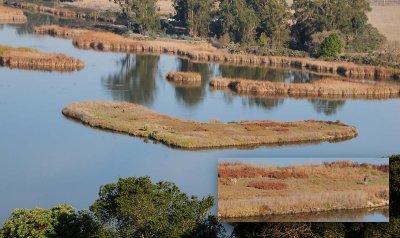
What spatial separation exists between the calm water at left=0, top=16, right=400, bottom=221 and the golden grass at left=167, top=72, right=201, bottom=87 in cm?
65

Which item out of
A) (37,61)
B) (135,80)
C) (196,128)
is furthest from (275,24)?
(196,128)

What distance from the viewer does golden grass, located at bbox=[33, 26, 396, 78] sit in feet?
184

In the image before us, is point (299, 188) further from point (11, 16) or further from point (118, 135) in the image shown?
point (11, 16)

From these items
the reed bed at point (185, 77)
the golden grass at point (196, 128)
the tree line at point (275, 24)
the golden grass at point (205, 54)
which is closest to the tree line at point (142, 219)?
the golden grass at point (196, 128)

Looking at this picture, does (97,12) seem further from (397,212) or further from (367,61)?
(397,212)

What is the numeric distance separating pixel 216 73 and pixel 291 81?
528 cm

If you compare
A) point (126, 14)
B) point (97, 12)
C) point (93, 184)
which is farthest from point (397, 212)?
point (97, 12)

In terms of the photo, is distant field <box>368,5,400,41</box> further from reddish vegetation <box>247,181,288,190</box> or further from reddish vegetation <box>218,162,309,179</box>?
reddish vegetation <box>247,181,288,190</box>

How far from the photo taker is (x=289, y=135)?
114 ft

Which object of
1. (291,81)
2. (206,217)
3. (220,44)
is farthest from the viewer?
(220,44)

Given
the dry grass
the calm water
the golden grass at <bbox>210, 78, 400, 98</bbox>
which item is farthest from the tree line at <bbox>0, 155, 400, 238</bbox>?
the dry grass

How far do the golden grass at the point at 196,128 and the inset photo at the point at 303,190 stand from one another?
17.8 m

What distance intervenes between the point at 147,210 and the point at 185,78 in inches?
1333

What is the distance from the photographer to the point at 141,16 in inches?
2785
